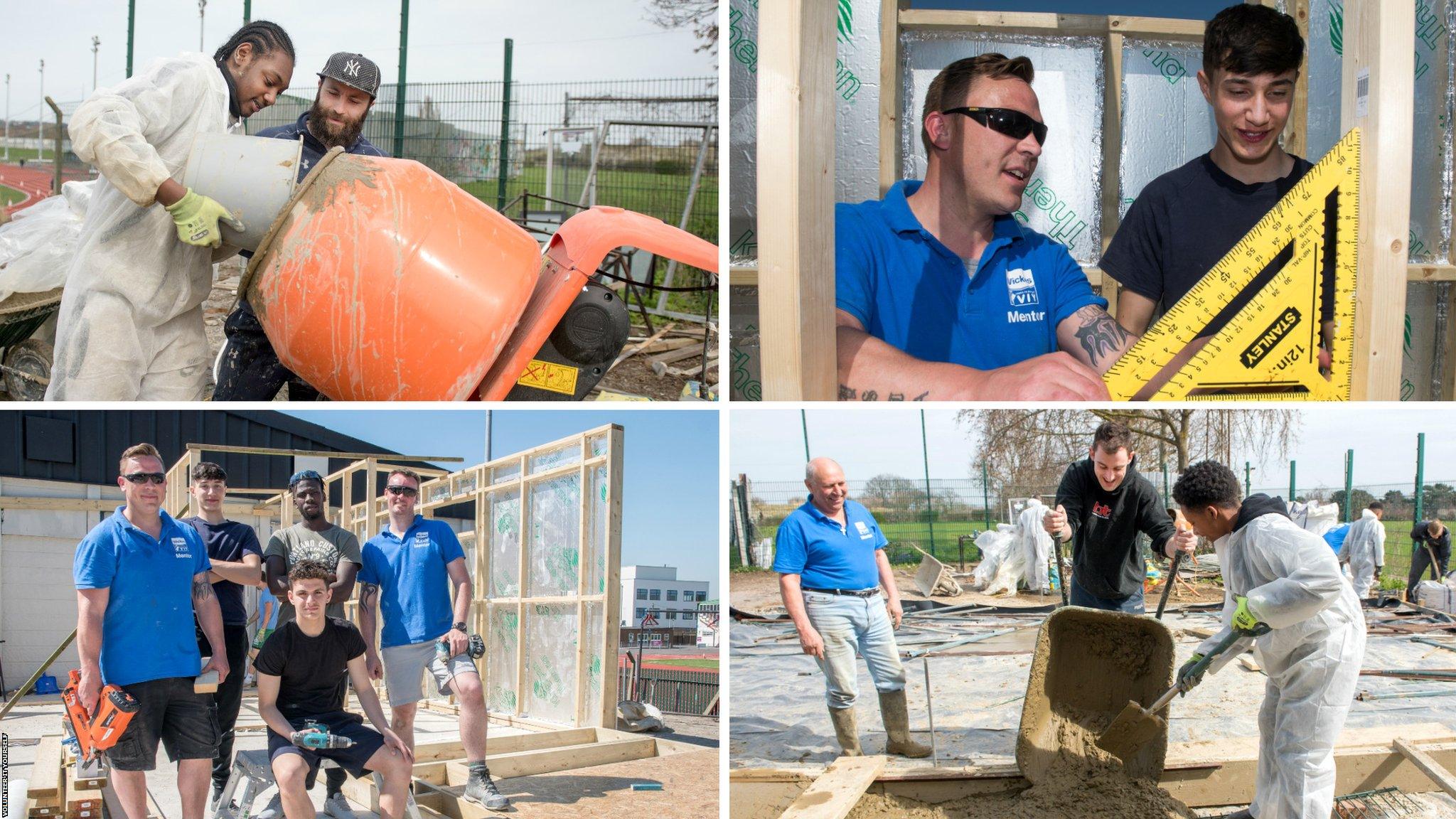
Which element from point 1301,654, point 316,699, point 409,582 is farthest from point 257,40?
point 1301,654

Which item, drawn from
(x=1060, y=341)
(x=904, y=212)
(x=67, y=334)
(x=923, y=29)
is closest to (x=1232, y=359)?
(x=1060, y=341)

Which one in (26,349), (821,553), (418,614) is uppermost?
(26,349)

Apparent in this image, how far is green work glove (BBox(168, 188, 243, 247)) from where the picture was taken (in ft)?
7.75

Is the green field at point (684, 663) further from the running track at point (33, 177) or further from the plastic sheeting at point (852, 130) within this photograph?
the running track at point (33, 177)

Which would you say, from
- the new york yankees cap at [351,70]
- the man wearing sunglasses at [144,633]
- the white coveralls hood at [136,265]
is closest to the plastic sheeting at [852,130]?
the new york yankees cap at [351,70]

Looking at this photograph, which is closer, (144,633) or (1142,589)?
(144,633)

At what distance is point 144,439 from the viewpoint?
2.95m

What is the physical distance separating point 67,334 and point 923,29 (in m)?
3.17

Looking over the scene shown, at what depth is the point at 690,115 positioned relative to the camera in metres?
8.60

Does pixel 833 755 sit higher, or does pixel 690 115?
pixel 690 115

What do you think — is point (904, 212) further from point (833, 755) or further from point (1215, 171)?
point (833, 755)

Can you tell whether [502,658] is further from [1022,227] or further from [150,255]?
[1022,227]

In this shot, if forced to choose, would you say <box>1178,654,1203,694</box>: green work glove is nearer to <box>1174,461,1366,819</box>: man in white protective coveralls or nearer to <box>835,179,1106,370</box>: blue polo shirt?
<box>1174,461,1366,819</box>: man in white protective coveralls

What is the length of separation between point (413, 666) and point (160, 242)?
1700mm
